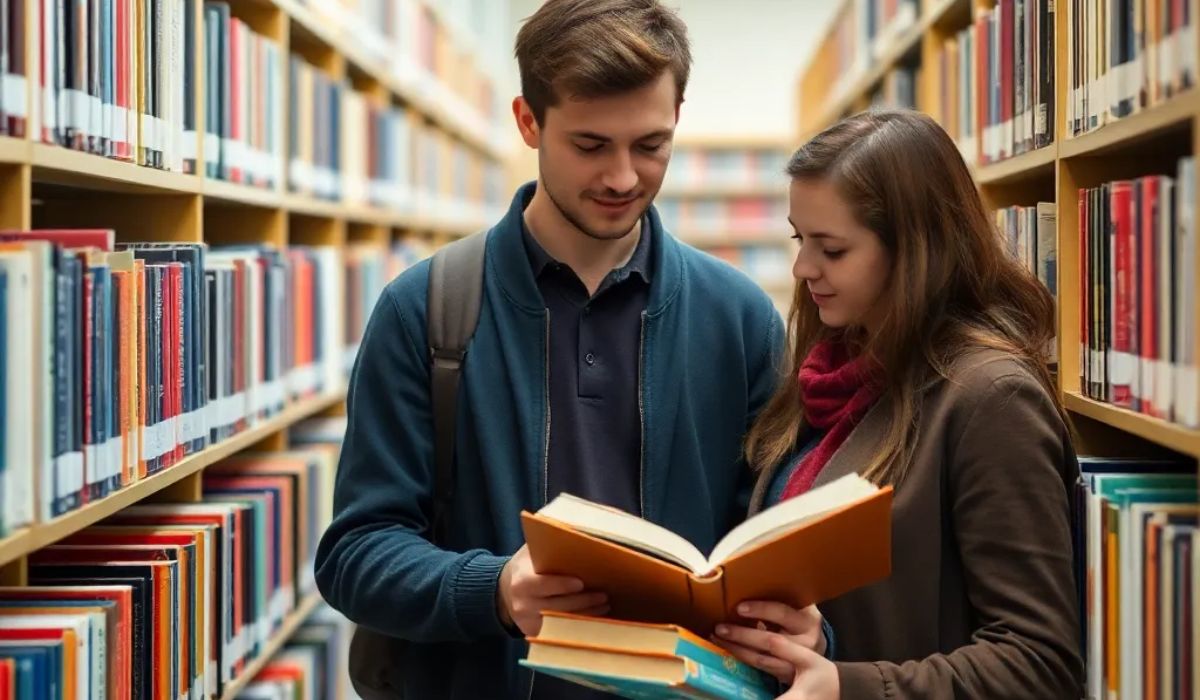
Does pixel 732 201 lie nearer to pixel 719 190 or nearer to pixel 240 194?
pixel 719 190

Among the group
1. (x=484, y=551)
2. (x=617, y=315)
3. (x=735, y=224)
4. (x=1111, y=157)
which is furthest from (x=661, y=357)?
(x=735, y=224)

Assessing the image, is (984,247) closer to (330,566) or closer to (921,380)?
(921,380)

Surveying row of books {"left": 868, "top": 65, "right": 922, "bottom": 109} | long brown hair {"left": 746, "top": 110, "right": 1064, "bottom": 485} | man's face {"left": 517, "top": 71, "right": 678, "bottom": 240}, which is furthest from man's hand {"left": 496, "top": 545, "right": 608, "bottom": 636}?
row of books {"left": 868, "top": 65, "right": 922, "bottom": 109}

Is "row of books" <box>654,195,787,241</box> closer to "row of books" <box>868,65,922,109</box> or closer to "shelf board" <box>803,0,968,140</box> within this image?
"shelf board" <box>803,0,968,140</box>

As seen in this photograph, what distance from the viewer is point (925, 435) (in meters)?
1.53

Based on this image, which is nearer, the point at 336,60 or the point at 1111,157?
the point at 1111,157

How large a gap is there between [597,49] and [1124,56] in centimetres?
66

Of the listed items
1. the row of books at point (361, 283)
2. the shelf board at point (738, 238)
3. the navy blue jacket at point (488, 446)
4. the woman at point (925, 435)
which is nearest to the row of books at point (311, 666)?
the row of books at point (361, 283)

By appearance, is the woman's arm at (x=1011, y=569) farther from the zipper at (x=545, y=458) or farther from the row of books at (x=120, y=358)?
the row of books at (x=120, y=358)

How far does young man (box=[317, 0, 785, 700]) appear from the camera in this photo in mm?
1709

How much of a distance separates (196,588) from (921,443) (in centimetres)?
120

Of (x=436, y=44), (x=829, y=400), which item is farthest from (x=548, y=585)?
(x=436, y=44)

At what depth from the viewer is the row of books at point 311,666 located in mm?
2735

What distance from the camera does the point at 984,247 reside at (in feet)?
5.31
